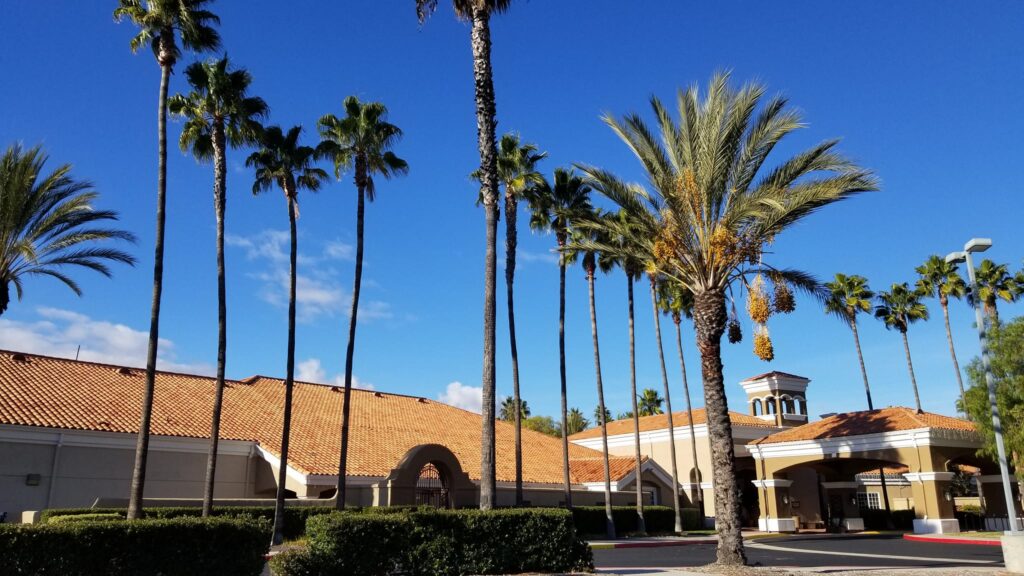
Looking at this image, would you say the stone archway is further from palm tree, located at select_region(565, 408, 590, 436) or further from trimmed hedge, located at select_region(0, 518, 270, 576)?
palm tree, located at select_region(565, 408, 590, 436)

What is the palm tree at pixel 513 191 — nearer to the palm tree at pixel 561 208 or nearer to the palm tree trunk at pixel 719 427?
the palm tree at pixel 561 208

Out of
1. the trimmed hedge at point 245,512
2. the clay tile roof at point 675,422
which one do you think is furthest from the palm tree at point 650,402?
the trimmed hedge at point 245,512

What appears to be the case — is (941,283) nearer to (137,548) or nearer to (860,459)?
(860,459)

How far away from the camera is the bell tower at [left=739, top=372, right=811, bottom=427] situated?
2073 inches

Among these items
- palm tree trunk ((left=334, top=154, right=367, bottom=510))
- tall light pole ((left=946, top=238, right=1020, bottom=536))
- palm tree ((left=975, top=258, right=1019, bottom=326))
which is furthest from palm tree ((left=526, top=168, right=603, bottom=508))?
palm tree ((left=975, top=258, right=1019, bottom=326))

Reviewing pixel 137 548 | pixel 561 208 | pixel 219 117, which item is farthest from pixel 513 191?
pixel 137 548

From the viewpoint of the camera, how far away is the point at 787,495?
40156 mm

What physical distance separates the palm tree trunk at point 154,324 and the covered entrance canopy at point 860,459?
3154cm

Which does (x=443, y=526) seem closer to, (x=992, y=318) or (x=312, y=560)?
(x=312, y=560)

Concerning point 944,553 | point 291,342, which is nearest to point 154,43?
point 291,342

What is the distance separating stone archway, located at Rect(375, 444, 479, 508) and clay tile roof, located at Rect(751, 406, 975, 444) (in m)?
18.8

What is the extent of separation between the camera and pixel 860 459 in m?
38.5

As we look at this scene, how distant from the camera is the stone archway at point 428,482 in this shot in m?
28.2

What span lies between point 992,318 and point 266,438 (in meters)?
33.9
